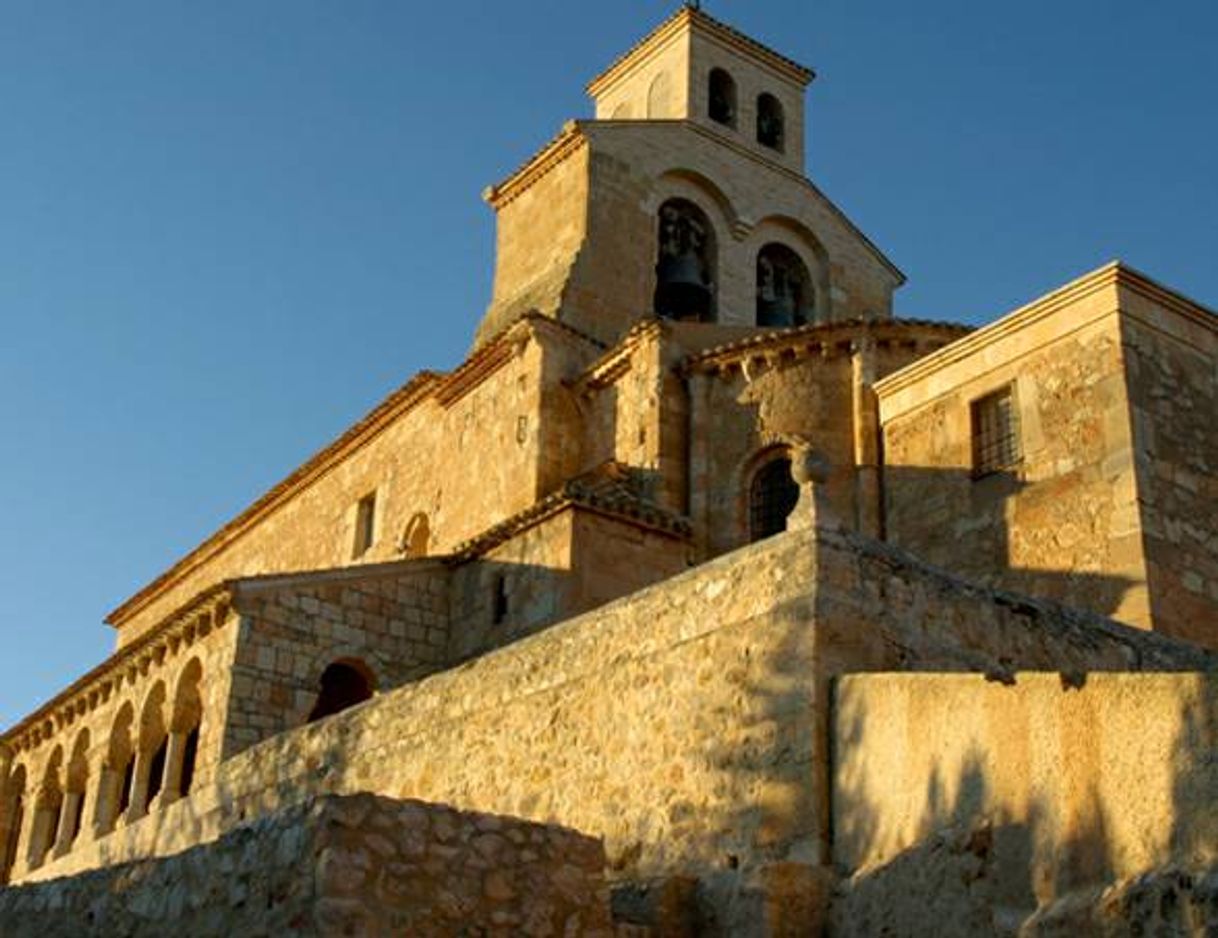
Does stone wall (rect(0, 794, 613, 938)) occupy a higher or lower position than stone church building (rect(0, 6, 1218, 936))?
lower

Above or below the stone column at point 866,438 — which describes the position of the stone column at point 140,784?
below

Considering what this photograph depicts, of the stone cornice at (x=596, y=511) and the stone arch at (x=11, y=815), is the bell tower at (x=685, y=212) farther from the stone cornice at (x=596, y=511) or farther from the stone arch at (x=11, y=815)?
the stone arch at (x=11, y=815)

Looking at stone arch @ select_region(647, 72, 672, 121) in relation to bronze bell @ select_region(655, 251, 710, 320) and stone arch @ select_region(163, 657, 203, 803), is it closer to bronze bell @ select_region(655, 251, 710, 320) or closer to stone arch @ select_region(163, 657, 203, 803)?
bronze bell @ select_region(655, 251, 710, 320)

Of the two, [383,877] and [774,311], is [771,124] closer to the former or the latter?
[774,311]

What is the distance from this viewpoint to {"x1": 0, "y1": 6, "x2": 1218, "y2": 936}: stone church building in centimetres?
834

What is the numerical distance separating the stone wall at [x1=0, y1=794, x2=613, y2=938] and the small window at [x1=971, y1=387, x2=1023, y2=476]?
1157cm

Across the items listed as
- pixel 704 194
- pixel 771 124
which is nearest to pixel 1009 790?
pixel 704 194

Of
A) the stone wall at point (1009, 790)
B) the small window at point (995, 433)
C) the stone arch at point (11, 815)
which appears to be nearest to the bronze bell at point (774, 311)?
the small window at point (995, 433)

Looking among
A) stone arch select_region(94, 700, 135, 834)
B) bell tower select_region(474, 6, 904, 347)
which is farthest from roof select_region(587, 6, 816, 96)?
stone arch select_region(94, 700, 135, 834)

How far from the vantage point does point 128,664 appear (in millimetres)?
22969

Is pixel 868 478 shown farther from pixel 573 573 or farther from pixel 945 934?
pixel 945 934

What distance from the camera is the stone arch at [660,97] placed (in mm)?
32219

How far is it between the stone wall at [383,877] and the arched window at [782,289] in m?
22.4

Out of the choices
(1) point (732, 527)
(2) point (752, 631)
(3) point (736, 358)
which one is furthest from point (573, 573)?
(2) point (752, 631)
